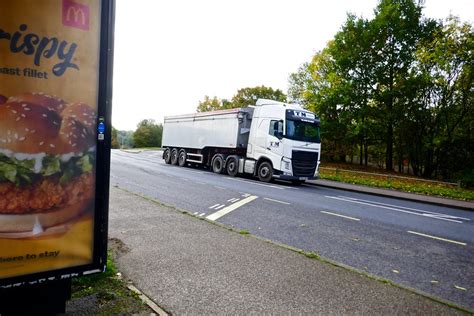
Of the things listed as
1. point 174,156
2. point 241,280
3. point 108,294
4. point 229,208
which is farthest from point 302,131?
point 108,294

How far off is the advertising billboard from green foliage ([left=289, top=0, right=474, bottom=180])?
25.5 m

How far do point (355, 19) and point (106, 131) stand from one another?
3153 centimetres

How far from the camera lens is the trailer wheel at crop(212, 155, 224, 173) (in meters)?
19.1

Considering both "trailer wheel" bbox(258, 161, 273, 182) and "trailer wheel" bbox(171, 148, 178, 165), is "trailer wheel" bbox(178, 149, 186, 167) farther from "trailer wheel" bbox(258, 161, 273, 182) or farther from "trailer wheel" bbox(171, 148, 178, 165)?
"trailer wheel" bbox(258, 161, 273, 182)

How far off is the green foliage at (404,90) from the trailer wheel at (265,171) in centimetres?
1256

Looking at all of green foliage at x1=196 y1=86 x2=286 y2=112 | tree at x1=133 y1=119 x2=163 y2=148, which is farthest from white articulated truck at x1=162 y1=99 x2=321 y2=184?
tree at x1=133 y1=119 x2=163 y2=148

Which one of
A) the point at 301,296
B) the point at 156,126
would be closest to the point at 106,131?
the point at 301,296

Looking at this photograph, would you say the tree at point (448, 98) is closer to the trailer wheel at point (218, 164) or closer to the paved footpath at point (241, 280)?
the trailer wheel at point (218, 164)

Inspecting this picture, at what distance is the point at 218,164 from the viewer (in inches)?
767

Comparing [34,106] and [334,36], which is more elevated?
[334,36]

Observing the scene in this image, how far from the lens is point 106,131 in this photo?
2.78 meters

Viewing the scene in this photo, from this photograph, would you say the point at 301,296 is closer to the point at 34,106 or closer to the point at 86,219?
the point at 86,219

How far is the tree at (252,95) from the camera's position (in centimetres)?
5872

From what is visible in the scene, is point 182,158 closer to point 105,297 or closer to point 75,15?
point 105,297
